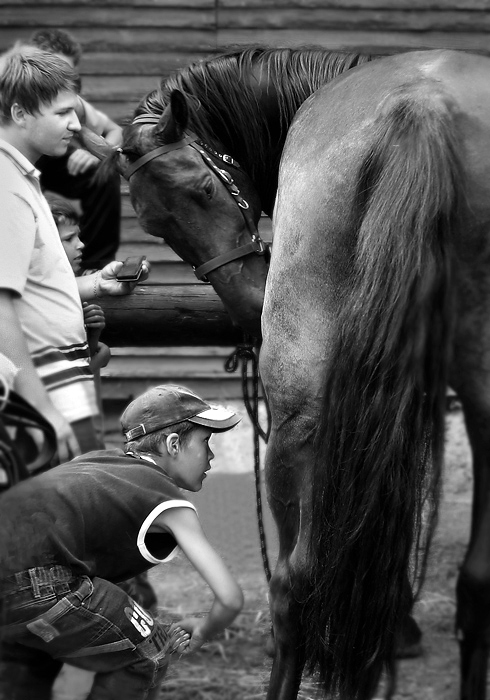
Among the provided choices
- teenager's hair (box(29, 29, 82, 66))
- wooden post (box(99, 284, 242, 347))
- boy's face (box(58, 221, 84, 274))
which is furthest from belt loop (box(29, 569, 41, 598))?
teenager's hair (box(29, 29, 82, 66))

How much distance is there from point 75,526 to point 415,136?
1081mm

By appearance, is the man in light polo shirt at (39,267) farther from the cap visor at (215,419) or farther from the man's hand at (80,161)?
the man's hand at (80,161)

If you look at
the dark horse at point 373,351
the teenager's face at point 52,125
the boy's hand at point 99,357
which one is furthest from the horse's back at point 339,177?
the boy's hand at point 99,357

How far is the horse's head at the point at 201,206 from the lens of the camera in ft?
9.01

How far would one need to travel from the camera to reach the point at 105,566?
7.04 feet

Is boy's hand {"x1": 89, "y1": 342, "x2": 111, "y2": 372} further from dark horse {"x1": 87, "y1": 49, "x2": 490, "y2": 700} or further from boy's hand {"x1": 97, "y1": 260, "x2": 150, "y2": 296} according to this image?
dark horse {"x1": 87, "y1": 49, "x2": 490, "y2": 700}

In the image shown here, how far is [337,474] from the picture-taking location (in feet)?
7.11

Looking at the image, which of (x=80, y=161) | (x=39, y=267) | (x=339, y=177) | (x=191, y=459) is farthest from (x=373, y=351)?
(x=80, y=161)

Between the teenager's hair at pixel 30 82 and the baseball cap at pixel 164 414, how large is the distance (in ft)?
2.47

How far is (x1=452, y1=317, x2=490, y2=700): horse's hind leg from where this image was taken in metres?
2.08

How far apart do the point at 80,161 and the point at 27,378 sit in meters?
1.77

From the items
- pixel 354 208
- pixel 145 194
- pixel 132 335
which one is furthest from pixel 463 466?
pixel 354 208

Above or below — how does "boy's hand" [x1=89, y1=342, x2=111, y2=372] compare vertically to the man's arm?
below

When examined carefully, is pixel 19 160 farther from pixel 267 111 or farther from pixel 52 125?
pixel 267 111
